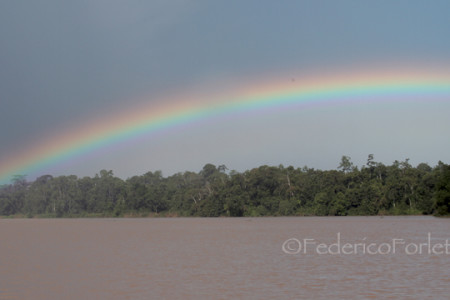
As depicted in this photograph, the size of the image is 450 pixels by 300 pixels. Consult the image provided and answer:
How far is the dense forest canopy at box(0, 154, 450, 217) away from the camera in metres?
119

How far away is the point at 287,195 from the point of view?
5404 inches

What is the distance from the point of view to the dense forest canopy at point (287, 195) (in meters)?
119

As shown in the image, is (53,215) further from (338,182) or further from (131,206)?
Result: (338,182)
